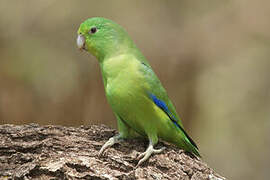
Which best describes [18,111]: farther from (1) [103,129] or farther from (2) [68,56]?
(1) [103,129]

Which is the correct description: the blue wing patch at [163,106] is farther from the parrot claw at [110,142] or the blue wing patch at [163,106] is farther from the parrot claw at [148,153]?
the parrot claw at [110,142]

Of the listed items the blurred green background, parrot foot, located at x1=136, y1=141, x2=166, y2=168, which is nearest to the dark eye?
parrot foot, located at x1=136, y1=141, x2=166, y2=168

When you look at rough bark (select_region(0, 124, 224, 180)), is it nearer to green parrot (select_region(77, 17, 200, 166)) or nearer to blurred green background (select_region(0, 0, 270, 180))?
green parrot (select_region(77, 17, 200, 166))

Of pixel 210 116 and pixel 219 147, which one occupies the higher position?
pixel 210 116

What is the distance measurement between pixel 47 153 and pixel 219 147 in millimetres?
5326

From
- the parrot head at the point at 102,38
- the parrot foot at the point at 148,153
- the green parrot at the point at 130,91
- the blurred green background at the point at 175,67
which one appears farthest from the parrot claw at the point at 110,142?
the blurred green background at the point at 175,67

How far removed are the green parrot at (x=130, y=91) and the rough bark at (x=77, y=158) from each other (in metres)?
0.10

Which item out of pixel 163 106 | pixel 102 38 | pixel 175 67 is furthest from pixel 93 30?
pixel 175 67

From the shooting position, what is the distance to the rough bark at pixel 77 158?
3246 millimetres

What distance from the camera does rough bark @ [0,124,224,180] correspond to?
325 cm

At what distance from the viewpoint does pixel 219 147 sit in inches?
322

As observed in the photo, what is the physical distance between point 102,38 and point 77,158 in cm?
118

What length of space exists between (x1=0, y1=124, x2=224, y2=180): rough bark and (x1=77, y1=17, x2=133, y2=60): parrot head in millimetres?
773

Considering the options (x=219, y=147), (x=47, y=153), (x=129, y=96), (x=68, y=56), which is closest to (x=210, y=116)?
(x=219, y=147)
